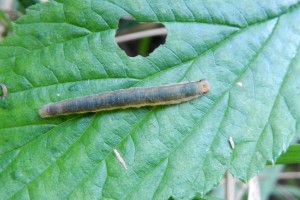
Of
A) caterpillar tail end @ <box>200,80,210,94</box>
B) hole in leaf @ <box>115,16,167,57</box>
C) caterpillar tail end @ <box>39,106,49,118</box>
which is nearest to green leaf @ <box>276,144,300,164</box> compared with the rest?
caterpillar tail end @ <box>200,80,210,94</box>

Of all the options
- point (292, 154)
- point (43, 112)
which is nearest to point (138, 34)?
point (43, 112)

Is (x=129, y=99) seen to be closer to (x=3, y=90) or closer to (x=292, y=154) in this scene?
(x=3, y=90)

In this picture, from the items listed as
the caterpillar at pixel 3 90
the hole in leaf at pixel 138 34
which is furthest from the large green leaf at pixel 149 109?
the hole in leaf at pixel 138 34

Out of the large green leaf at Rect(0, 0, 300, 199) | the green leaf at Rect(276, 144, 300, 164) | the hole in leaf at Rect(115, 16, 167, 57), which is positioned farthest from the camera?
the hole in leaf at Rect(115, 16, 167, 57)

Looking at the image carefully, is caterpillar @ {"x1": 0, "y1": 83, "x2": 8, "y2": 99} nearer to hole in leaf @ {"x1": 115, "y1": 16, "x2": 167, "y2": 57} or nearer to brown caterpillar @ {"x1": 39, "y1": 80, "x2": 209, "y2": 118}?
brown caterpillar @ {"x1": 39, "y1": 80, "x2": 209, "y2": 118}

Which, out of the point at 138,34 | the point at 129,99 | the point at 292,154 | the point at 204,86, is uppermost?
the point at 204,86

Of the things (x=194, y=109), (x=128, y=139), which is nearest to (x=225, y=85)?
(x=194, y=109)
